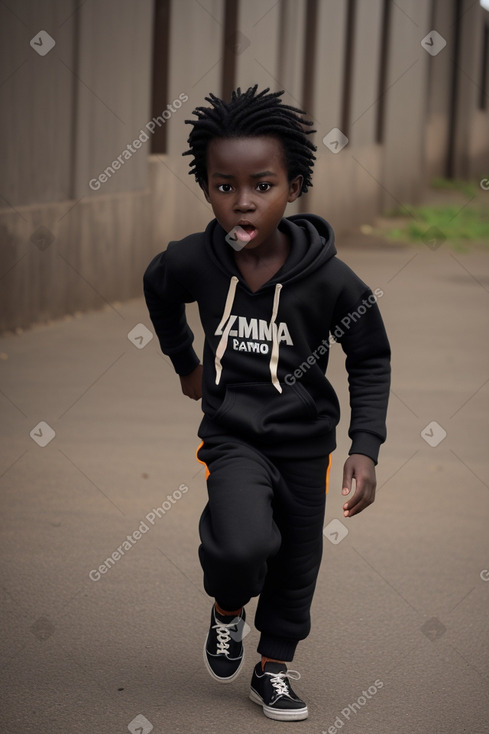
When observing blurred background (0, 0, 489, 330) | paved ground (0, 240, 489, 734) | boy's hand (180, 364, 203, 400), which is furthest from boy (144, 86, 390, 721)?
blurred background (0, 0, 489, 330)

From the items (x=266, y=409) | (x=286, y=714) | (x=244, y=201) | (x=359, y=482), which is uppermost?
(x=244, y=201)

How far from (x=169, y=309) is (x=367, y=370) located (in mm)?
690

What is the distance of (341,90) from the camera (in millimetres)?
17828

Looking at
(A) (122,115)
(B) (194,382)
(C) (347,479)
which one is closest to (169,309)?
(B) (194,382)

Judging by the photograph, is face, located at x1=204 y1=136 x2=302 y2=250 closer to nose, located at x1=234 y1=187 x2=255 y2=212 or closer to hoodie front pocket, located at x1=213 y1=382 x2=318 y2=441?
nose, located at x1=234 y1=187 x2=255 y2=212

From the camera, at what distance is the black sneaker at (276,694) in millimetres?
3510

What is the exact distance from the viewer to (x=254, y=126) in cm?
339

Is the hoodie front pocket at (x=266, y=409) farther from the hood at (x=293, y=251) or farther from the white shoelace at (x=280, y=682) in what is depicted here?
the white shoelace at (x=280, y=682)

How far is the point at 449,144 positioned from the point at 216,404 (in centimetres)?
2655

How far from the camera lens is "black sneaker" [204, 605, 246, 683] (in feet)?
11.8

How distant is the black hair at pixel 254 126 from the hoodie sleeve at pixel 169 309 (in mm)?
316

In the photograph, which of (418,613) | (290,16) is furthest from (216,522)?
(290,16)

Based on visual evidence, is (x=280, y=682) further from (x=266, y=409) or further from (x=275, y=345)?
(x=275, y=345)

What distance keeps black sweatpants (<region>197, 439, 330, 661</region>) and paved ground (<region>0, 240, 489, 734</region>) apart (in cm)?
31
